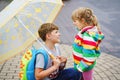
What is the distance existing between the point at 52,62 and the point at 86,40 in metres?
0.52

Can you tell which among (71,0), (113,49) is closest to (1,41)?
(113,49)

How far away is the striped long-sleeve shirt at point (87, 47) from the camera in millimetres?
3916

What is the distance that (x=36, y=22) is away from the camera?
14.9 feet

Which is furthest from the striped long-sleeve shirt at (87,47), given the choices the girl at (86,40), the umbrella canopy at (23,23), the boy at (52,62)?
the umbrella canopy at (23,23)

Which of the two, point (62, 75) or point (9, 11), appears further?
point (62, 75)

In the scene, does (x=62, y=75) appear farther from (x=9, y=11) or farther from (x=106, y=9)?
(x=106, y=9)

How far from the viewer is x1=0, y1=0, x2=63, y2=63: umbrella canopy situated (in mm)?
4067

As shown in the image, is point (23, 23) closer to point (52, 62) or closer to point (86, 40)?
point (52, 62)

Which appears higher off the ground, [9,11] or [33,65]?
[9,11]

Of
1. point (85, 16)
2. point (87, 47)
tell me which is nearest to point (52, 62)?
point (87, 47)

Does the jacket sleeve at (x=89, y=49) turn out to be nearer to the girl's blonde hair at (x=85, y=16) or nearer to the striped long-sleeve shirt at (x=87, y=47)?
the striped long-sleeve shirt at (x=87, y=47)

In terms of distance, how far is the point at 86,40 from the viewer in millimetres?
3961

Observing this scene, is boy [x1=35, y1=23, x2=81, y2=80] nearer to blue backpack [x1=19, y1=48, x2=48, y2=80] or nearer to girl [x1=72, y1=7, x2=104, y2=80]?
blue backpack [x1=19, y1=48, x2=48, y2=80]

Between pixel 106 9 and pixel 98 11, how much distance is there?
0.62 meters
